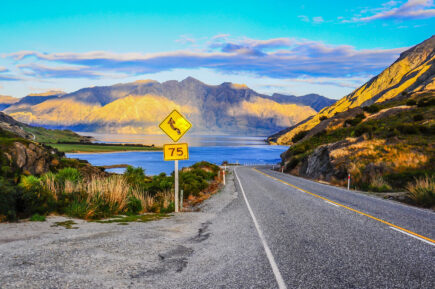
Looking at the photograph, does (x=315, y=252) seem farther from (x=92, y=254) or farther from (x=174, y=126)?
(x=174, y=126)

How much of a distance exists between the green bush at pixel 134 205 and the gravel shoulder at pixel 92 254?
2596mm

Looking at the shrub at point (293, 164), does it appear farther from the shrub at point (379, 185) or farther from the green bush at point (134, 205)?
the green bush at point (134, 205)

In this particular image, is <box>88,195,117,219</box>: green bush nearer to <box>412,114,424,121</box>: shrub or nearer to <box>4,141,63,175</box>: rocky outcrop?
<box>4,141,63,175</box>: rocky outcrop

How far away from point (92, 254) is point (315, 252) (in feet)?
14.2

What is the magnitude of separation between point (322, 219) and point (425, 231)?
2.73 m

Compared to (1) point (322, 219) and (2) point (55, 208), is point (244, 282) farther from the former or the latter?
(2) point (55, 208)

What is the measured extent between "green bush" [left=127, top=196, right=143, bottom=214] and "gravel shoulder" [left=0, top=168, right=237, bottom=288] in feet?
8.52

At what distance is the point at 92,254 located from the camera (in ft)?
18.9

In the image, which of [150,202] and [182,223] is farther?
[150,202]

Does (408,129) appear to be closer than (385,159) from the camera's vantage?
No

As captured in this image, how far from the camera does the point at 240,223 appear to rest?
973 centimetres

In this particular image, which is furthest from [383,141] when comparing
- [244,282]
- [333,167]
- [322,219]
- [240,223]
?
[244,282]

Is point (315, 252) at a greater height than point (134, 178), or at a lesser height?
greater

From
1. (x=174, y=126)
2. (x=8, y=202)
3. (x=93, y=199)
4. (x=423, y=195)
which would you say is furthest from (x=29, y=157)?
(x=423, y=195)
